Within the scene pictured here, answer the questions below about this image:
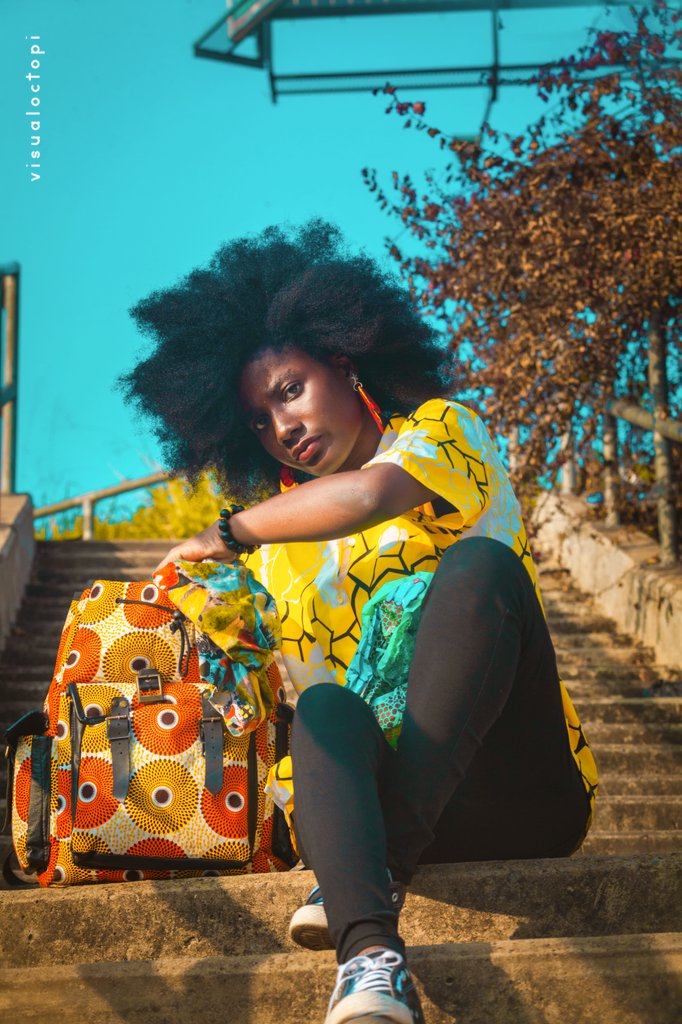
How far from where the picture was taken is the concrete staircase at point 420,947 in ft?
5.53

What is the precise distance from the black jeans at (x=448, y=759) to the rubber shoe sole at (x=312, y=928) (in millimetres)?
77

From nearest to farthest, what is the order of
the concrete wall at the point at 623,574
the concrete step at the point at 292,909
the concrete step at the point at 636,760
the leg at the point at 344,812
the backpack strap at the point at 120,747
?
the leg at the point at 344,812, the concrete step at the point at 292,909, the backpack strap at the point at 120,747, the concrete step at the point at 636,760, the concrete wall at the point at 623,574

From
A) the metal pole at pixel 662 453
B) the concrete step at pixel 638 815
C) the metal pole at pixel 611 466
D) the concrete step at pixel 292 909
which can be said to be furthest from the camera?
the metal pole at pixel 611 466

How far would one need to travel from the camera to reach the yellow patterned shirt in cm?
216

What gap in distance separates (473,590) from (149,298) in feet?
4.50

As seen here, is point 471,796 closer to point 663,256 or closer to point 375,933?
point 375,933

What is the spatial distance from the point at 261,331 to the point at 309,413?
0.32 metres

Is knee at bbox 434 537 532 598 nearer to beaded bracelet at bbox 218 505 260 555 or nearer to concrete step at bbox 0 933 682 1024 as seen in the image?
beaded bracelet at bbox 218 505 260 555

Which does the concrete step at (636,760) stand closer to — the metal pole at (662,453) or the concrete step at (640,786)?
the concrete step at (640,786)

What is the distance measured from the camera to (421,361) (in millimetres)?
2713

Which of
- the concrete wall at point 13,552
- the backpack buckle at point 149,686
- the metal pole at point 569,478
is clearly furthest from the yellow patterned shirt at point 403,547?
the metal pole at point 569,478

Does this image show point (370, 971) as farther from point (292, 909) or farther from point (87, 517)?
point (87, 517)

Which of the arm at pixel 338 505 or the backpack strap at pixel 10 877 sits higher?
the arm at pixel 338 505

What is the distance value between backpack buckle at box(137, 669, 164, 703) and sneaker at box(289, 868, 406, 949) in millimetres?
587
